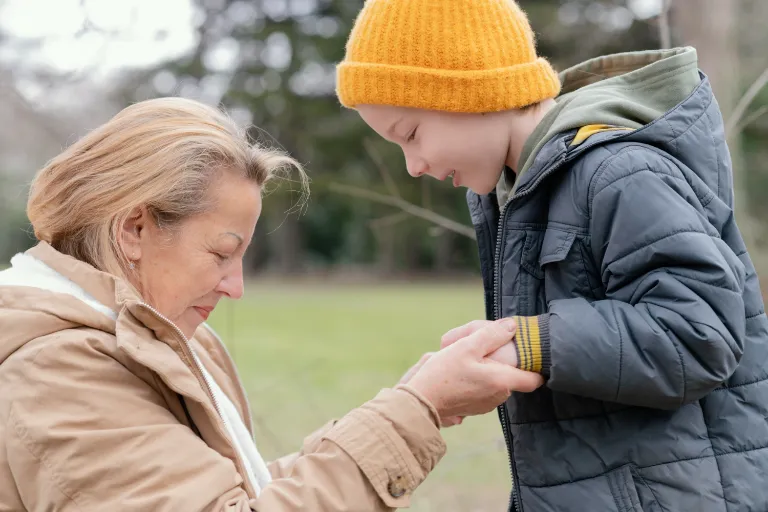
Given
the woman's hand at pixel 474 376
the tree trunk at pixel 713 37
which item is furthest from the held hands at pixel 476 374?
the tree trunk at pixel 713 37

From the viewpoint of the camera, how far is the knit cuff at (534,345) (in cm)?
179

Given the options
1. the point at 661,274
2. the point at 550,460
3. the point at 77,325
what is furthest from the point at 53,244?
the point at 661,274

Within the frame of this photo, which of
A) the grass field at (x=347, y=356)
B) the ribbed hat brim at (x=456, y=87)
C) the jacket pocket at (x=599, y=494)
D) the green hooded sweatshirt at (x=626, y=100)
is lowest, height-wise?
the grass field at (x=347, y=356)

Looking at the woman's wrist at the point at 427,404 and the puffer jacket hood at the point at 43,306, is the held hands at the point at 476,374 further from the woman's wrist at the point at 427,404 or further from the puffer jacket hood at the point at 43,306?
the puffer jacket hood at the point at 43,306

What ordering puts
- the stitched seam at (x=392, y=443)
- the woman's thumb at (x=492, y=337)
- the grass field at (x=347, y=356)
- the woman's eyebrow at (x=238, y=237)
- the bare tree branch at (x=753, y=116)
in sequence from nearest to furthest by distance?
the stitched seam at (x=392, y=443) < the woman's thumb at (x=492, y=337) < the woman's eyebrow at (x=238, y=237) < the bare tree branch at (x=753, y=116) < the grass field at (x=347, y=356)

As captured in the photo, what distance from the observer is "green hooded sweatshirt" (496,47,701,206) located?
192cm

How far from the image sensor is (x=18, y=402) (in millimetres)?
1650

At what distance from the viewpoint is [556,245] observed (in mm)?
1850

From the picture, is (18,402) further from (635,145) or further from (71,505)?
(635,145)

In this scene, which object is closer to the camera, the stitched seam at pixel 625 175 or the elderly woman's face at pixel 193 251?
the stitched seam at pixel 625 175

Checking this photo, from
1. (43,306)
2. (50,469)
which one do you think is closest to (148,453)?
(50,469)

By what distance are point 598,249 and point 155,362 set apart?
3.14 feet

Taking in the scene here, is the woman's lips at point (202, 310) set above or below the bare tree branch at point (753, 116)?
above

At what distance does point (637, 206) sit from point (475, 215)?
2.01 feet
